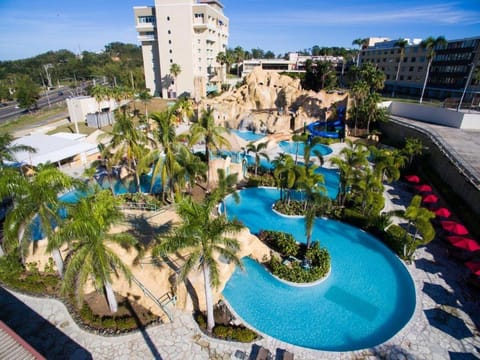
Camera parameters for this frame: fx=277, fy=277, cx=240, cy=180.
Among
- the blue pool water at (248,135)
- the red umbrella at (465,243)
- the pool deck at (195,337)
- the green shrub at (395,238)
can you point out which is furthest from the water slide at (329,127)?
the pool deck at (195,337)

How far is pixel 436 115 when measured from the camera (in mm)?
43250

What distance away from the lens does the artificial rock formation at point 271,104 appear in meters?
57.8

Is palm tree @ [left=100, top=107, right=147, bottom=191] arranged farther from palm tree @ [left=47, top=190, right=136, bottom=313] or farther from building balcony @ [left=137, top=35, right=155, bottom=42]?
building balcony @ [left=137, top=35, right=155, bottom=42]

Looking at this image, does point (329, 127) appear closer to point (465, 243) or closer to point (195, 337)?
point (465, 243)

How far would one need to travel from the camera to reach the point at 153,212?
68.6 feet

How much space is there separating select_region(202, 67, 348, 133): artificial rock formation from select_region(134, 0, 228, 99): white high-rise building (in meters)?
13.1

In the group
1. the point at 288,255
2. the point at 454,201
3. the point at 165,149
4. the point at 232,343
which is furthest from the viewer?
the point at 454,201

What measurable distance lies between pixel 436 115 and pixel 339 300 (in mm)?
39972

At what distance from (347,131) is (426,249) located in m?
33.2

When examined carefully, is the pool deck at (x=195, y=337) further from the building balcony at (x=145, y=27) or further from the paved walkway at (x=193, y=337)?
the building balcony at (x=145, y=27)

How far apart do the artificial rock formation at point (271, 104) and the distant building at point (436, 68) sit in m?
31.5

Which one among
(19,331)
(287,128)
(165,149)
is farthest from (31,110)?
(19,331)

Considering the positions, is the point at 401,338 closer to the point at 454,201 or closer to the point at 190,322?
the point at 190,322

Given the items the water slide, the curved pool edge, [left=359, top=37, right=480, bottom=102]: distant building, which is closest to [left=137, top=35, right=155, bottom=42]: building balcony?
the water slide
